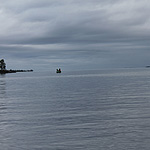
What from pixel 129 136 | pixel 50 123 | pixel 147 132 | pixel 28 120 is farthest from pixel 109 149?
pixel 28 120

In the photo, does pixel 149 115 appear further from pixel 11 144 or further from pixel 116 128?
pixel 11 144

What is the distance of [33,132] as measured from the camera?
21.1 metres

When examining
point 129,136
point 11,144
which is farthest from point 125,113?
point 11,144

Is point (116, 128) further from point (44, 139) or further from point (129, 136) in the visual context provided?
point (44, 139)

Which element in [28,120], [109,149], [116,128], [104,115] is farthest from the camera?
[104,115]

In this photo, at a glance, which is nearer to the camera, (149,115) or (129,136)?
(129,136)

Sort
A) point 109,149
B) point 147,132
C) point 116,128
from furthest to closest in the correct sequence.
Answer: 1. point 116,128
2. point 147,132
3. point 109,149

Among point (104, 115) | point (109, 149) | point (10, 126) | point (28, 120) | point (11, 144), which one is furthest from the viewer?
point (104, 115)

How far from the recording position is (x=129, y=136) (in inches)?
757

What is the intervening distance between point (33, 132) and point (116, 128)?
6.30 m

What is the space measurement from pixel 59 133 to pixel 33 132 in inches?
78.0

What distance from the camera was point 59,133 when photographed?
20.7m

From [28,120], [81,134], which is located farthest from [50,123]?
[81,134]

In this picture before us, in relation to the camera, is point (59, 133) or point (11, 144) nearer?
point (11, 144)
